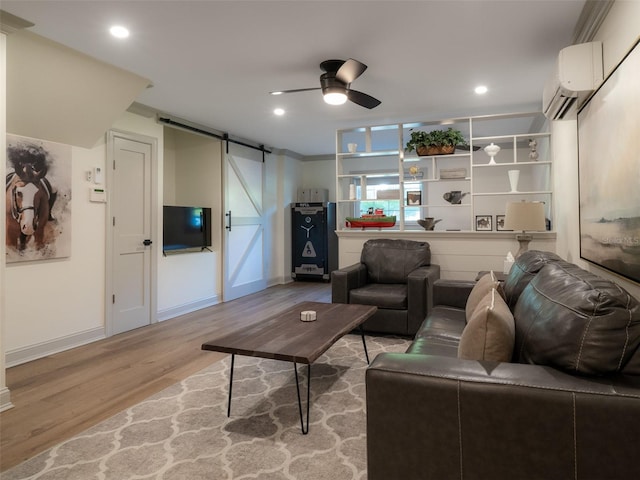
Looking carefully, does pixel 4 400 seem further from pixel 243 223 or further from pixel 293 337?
pixel 243 223

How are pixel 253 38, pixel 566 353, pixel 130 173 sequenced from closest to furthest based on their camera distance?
pixel 566 353 < pixel 253 38 < pixel 130 173

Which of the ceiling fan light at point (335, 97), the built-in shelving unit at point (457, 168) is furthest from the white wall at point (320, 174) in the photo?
the ceiling fan light at point (335, 97)

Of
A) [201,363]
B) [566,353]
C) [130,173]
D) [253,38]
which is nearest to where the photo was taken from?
[566,353]

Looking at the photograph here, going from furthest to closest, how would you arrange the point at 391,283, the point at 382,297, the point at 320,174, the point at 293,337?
the point at 320,174 → the point at 391,283 → the point at 382,297 → the point at 293,337

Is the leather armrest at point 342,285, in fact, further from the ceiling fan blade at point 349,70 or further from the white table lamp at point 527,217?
the ceiling fan blade at point 349,70

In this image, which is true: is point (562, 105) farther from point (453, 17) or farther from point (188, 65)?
point (188, 65)

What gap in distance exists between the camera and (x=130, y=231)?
4.32 metres

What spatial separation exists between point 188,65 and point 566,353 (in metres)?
3.36

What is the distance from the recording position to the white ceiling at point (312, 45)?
2506 mm

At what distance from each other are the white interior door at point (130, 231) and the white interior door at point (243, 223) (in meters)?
1.37

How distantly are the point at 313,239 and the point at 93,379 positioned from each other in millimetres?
4860

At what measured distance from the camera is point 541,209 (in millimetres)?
3348

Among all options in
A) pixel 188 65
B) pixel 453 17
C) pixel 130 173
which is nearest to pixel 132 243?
pixel 130 173

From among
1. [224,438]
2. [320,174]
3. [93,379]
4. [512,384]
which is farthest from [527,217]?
[320,174]
